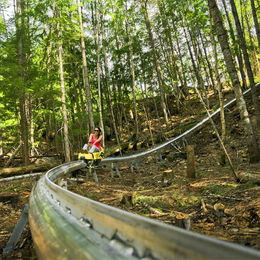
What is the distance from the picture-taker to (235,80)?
7.71 m

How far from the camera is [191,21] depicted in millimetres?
20125

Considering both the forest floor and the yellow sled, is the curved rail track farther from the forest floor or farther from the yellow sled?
the yellow sled

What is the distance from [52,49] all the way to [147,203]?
678 inches

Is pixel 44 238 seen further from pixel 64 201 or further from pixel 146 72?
pixel 146 72

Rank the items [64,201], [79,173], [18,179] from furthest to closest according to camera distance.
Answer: [79,173]
[18,179]
[64,201]

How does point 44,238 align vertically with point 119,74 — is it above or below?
below

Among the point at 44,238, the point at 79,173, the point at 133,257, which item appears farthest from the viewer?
the point at 79,173

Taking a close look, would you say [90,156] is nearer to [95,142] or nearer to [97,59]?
[95,142]

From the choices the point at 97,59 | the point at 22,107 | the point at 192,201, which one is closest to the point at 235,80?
the point at 192,201

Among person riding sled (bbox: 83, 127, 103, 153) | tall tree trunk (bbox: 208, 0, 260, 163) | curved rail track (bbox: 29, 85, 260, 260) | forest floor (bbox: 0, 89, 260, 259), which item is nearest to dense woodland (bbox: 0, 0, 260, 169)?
tall tree trunk (bbox: 208, 0, 260, 163)

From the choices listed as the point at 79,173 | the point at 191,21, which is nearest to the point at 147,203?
the point at 79,173

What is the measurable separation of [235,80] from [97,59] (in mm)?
13504

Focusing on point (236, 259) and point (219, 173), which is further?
point (219, 173)

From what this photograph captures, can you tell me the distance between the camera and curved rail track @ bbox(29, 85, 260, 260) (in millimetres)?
860
